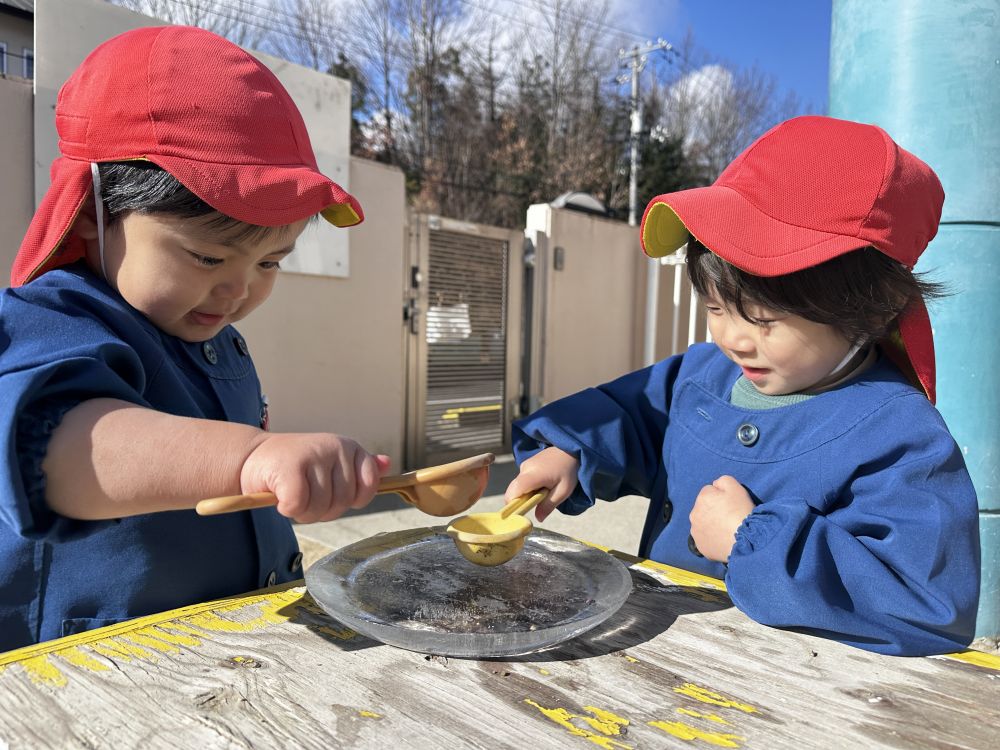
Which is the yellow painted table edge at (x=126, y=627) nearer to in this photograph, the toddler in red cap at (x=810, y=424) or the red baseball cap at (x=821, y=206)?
the toddler in red cap at (x=810, y=424)

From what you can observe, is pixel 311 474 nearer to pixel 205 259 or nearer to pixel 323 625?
pixel 323 625

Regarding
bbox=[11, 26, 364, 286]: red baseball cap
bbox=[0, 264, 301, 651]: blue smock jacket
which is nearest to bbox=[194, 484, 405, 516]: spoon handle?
bbox=[0, 264, 301, 651]: blue smock jacket

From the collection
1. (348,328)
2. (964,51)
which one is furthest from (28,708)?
(348,328)

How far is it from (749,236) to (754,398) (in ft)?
1.02

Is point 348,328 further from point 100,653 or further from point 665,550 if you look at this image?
point 100,653

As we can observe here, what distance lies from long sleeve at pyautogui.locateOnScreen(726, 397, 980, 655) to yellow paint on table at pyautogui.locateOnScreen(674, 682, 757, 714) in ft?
0.66

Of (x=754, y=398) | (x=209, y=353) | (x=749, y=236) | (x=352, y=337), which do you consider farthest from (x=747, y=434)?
(x=352, y=337)

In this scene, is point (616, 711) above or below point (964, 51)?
below

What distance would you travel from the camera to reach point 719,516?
109 centimetres

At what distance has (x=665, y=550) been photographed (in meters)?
1.32

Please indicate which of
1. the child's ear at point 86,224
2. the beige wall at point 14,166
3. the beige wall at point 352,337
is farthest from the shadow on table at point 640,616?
the beige wall at point 352,337

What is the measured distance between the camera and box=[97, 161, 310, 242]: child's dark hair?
0.98 m

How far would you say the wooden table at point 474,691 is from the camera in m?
0.65

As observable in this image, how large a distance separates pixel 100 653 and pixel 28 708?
116 mm
